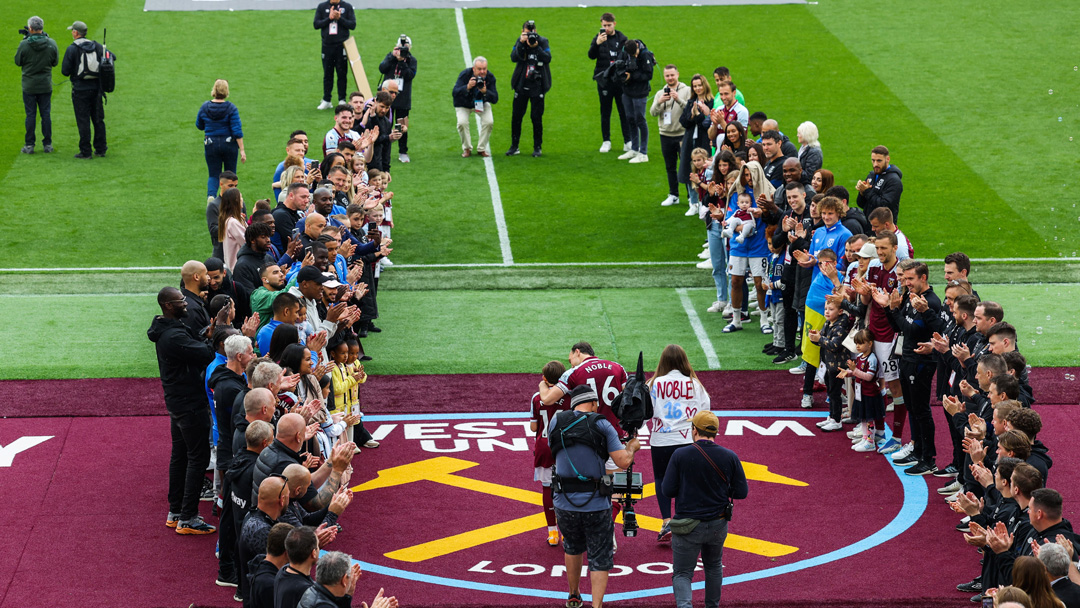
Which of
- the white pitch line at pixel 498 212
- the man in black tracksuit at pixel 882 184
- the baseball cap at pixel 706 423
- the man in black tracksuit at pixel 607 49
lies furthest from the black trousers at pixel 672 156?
the baseball cap at pixel 706 423

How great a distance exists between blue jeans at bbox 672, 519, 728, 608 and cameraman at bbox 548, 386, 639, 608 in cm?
51

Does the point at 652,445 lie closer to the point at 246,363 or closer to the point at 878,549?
the point at 878,549

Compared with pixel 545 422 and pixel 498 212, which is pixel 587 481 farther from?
pixel 498 212

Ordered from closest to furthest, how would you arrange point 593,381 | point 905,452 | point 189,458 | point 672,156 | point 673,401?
point 593,381, point 673,401, point 189,458, point 905,452, point 672,156

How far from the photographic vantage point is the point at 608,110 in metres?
21.7

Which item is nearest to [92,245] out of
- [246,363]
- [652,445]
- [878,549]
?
[246,363]

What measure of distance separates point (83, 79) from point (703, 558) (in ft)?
51.8

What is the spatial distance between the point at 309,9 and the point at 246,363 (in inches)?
883

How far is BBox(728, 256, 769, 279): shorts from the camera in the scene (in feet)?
45.5

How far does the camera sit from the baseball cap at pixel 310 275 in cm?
1053

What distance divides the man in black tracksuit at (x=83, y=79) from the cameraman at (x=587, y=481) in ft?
48.6

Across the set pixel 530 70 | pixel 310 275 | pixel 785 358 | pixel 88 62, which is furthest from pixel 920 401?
pixel 88 62

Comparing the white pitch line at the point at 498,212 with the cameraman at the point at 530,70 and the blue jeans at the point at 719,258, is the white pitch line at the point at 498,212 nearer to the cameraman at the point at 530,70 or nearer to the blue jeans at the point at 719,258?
the cameraman at the point at 530,70

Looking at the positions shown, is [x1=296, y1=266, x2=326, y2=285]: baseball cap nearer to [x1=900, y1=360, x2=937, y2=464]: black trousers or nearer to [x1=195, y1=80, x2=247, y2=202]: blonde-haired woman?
[x1=900, y1=360, x2=937, y2=464]: black trousers
